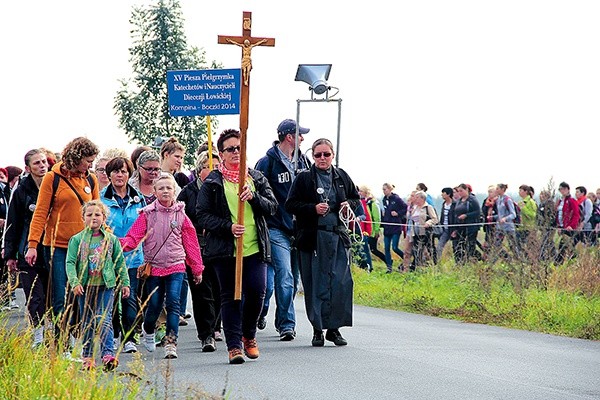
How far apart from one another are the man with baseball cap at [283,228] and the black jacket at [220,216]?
2.07 metres

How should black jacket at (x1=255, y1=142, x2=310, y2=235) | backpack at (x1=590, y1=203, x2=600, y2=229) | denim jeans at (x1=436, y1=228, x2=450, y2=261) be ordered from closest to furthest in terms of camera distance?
black jacket at (x1=255, y1=142, x2=310, y2=235) → denim jeans at (x1=436, y1=228, x2=450, y2=261) → backpack at (x1=590, y1=203, x2=600, y2=229)

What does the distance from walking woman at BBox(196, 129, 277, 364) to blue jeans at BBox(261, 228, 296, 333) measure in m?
1.99

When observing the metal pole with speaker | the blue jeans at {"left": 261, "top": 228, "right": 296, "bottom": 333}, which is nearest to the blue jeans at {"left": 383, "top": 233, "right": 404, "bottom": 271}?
the metal pole with speaker

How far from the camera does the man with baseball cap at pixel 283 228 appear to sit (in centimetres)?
1322

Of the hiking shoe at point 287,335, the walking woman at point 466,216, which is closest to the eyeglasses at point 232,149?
the hiking shoe at point 287,335

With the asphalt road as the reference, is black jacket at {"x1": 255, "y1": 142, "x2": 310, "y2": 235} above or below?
above

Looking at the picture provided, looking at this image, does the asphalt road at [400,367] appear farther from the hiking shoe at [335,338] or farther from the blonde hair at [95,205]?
the blonde hair at [95,205]

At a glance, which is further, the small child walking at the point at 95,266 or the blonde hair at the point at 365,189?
the blonde hair at the point at 365,189

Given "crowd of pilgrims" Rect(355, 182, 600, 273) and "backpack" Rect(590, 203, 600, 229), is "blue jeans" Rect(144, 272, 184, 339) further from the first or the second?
"backpack" Rect(590, 203, 600, 229)

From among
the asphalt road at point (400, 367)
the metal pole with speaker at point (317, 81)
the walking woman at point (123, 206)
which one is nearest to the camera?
the asphalt road at point (400, 367)

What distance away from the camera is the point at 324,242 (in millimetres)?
12578

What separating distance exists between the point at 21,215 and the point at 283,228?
8.35ft

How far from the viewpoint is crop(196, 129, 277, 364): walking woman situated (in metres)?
11.0

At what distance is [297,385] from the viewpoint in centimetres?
977
